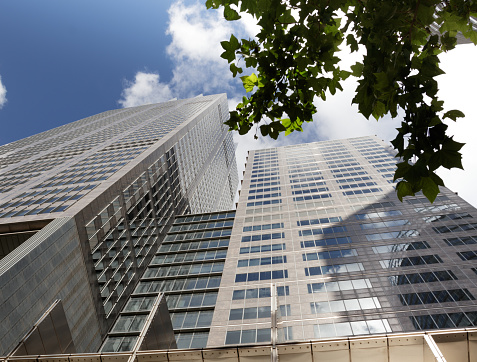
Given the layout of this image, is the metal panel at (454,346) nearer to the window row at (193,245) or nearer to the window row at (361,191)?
the window row at (193,245)

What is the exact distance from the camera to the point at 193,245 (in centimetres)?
5550

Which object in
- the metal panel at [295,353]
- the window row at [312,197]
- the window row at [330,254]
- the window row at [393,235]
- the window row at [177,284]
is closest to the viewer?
the metal panel at [295,353]

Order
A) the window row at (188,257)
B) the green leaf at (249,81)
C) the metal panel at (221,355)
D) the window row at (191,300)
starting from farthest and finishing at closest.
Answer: the window row at (188,257), the window row at (191,300), the metal panel at (221,355), the green leaf at (249,81)

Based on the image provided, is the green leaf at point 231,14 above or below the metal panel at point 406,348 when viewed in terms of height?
above

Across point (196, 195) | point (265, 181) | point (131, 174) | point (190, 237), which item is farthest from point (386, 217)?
point (196, 195)

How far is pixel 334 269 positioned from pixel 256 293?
9538 mm

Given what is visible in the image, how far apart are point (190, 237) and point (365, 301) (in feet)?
112

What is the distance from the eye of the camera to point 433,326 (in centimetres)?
2803

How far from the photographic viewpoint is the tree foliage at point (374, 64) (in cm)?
343

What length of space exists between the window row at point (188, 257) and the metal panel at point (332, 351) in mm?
42833

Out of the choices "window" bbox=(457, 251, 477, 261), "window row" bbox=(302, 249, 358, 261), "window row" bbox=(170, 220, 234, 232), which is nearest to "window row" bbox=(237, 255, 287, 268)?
"window row" bbox=(302, 249, 358, 261)

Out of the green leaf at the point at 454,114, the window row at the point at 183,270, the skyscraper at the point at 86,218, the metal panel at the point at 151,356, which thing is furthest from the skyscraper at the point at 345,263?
the green leaf at the point at 454,114

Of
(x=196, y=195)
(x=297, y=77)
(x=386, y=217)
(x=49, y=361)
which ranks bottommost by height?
(x=196, y=195)

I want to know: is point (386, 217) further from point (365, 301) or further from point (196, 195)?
point (196, 195)
